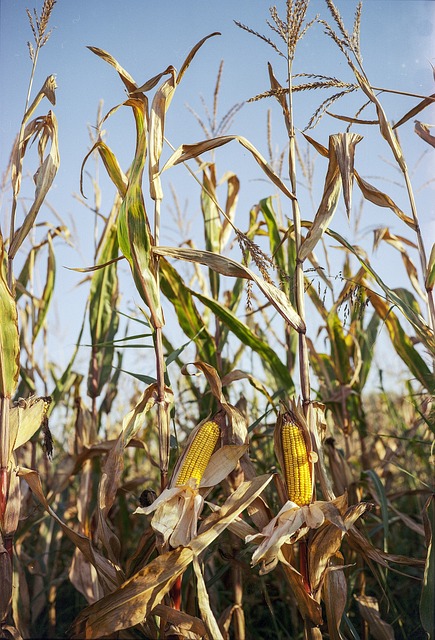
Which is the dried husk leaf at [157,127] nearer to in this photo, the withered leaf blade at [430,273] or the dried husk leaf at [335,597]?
Result: the withered leaf blade at [430,273]

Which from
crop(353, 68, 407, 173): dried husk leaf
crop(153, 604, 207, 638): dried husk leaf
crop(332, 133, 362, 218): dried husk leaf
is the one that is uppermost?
crop(353, 68, 407, 173): dried husk leaf

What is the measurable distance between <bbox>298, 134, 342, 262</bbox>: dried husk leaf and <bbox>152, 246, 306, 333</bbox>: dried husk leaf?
13 centimetres

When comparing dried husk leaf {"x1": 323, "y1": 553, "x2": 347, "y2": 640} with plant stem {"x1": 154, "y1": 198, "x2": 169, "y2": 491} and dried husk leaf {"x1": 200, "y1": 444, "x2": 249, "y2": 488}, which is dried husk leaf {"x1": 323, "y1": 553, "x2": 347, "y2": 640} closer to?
dried husk leaf {"x1": 200, "y1": 444, "x2": 249, "y2": 488}

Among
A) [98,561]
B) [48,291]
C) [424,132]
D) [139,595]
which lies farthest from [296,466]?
[48,291]

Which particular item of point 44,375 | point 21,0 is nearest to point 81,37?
point 21,0

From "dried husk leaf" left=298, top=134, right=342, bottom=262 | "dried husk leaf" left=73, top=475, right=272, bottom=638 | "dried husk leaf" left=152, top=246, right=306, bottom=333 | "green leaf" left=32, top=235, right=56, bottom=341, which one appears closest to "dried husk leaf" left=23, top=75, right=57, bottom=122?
"dried husk leaf" left=152, top=246, right=306, bottom=333

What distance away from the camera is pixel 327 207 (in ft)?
5.15

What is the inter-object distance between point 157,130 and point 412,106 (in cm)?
81

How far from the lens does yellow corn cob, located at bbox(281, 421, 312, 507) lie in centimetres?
137

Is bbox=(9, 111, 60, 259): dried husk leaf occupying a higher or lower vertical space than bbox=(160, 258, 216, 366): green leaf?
higher

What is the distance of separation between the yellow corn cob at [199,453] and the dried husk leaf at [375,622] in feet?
2.20

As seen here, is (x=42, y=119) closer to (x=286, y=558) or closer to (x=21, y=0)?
(x=21, y=0)

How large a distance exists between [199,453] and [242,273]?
0.45m

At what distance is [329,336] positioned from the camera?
2.25 metres
